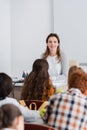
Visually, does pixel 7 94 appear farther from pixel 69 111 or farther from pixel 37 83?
pixel 37 83

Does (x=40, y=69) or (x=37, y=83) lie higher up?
(x=40, y=69)

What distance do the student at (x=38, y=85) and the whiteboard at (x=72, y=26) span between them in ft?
9.88

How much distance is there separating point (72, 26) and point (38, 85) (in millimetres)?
3193

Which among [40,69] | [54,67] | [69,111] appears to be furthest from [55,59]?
[69,111]

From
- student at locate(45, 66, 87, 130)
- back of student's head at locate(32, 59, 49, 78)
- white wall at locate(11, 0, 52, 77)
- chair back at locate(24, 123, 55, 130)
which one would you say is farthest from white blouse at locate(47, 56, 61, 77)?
chair back at locate(24, 123, 55, 130)

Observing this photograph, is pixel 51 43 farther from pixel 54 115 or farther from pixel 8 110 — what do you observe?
pixel 8 110

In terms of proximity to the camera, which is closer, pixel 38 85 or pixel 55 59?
pixel 38 85

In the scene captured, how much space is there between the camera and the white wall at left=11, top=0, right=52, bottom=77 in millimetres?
6656

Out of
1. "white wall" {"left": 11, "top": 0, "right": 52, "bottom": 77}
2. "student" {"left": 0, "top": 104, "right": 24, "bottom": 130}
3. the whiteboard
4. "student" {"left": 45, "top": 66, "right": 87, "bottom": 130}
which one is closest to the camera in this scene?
"student" {"left": 0, "top": 104, "right": 24, "bottom": 130}

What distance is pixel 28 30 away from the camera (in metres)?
6.86

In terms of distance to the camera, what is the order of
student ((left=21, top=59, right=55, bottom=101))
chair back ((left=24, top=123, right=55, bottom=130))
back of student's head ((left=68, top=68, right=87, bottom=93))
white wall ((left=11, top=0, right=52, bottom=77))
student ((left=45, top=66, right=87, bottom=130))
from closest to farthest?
chair back ((left=24, top=123, right=55, bottom=130)), student ((left=45, top=66, right=87, bottom=130)), back of student's head ((left=68, top=68, right=87, bottom=93)), student ((left=21, top=59, right=55, bottom=101)), white wall ((left=11, top=0, right=52, bottom=77))

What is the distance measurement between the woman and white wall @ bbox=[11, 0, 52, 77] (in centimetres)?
209

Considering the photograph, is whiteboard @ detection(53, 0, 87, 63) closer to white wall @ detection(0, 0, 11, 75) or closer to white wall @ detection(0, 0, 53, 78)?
white wall @ detection(0, 0, 53, 78)

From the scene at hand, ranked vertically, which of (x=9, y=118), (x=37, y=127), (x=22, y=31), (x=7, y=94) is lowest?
(x=37, y=127)
